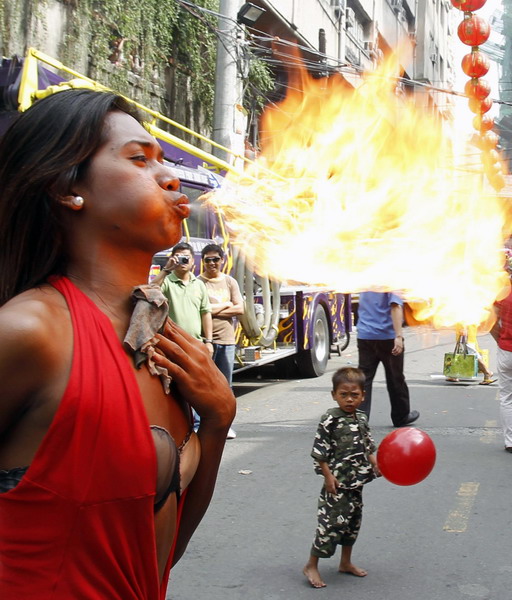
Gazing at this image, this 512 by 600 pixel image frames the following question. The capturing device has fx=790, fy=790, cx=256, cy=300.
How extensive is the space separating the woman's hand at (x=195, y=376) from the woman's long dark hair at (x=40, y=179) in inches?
10.0

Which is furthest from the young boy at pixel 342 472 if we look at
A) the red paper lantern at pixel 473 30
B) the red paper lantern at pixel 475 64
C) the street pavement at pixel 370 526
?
the red paper lantern at pixel 475 64

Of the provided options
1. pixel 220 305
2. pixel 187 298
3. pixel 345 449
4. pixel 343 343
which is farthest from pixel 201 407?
pixel 343 343

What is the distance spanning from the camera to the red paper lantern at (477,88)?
13.4m

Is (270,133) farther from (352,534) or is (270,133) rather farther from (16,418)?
(16,418)

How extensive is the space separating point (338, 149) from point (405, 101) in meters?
8.35

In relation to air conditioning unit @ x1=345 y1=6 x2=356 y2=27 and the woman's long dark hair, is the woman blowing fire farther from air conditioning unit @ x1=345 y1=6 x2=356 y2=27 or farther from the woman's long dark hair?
air conditioning unit @ x1=345 y1=6 x2=356 y2=27

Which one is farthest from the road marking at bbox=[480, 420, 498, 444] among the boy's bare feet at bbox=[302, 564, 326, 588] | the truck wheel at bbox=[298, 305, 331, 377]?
the truck wheel at bbox=[298, 305, 331, 377]

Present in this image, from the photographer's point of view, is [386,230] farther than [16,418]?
Yes

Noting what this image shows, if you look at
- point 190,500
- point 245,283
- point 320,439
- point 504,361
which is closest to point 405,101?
point 245,283

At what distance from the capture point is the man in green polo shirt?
6797 millimetres

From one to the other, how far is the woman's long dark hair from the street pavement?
3.04 meters

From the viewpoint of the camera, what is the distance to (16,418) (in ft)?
4.42

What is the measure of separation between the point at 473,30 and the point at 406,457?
10.1 metres

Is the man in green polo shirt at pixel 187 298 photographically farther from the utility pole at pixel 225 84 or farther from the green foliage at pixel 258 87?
the green foliage at pixel 258 87
